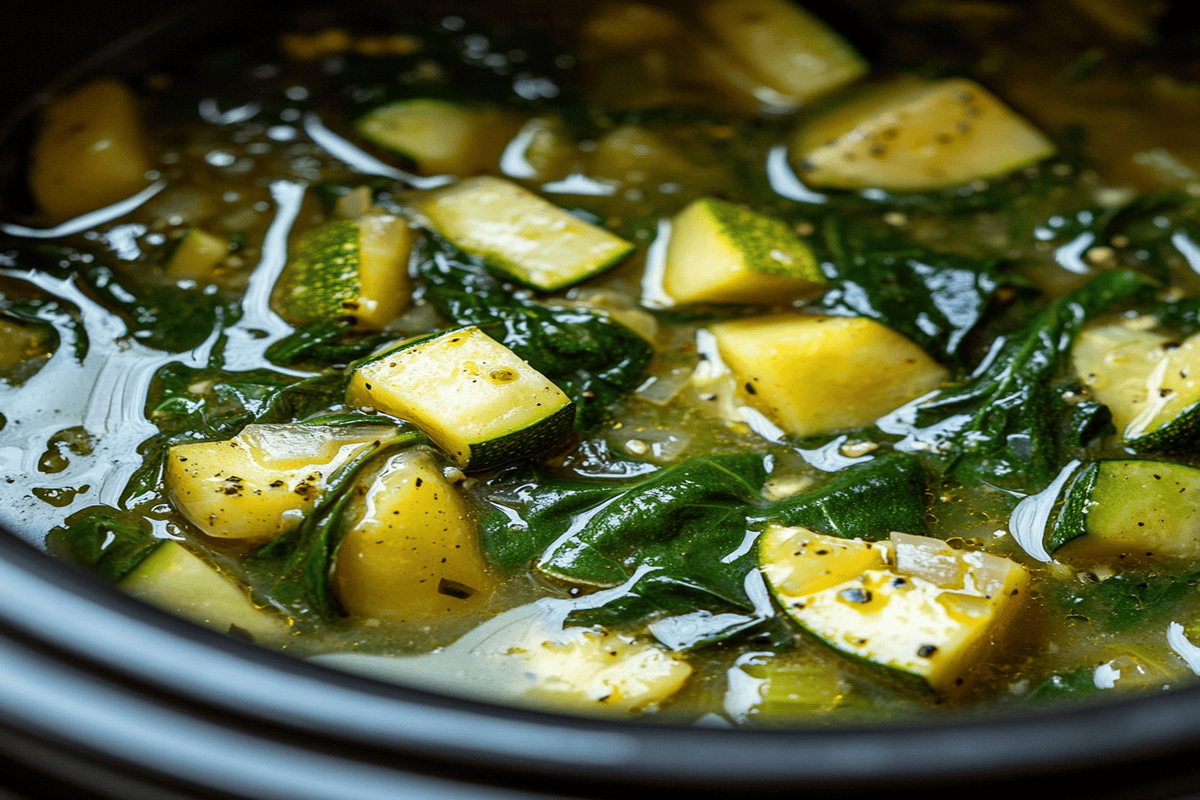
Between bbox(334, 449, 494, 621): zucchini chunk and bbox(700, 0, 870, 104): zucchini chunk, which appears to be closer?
bbox(334, 449, 494, 621): zucchini chunk

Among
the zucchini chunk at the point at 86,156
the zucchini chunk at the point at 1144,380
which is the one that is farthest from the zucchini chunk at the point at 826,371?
the zucchini chunk at the point at 86,156

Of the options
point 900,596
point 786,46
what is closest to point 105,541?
point 900,596

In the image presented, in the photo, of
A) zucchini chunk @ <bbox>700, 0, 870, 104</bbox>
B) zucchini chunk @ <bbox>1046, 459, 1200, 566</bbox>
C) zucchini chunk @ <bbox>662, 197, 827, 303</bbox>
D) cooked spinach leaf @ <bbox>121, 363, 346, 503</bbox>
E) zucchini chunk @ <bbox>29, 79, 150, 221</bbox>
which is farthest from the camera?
zucchini chunk @ <bbox>700, 0, 870, 104</bbox>

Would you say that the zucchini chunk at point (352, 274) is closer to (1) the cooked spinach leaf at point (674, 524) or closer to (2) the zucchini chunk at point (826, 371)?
(1) the cooked spinach leaf at point (674, 524)

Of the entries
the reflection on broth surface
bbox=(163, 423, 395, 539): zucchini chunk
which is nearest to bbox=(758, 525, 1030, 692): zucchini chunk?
the reflection on broth surface

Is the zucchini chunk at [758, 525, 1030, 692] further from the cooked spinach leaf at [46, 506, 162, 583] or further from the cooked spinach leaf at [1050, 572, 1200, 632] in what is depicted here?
the cooked spinach leaf at [46, 506, 162, 583]

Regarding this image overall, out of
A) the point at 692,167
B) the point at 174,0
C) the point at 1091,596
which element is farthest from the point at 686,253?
the point at 174,0

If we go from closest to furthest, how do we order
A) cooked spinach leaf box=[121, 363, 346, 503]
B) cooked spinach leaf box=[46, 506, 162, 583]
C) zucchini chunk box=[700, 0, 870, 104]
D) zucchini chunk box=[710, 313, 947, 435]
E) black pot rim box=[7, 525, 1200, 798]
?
black pot rim box=[7, 525, 1200, 798] < cooked spinach leaf box=[46, 506, 162, 583] < cooked spinach leaf box=[121, 363, 346, 503] < zucchini chunk box=[710, 313, 947, 435] < zucchini chunk box=[700, 0, 870, 104]
